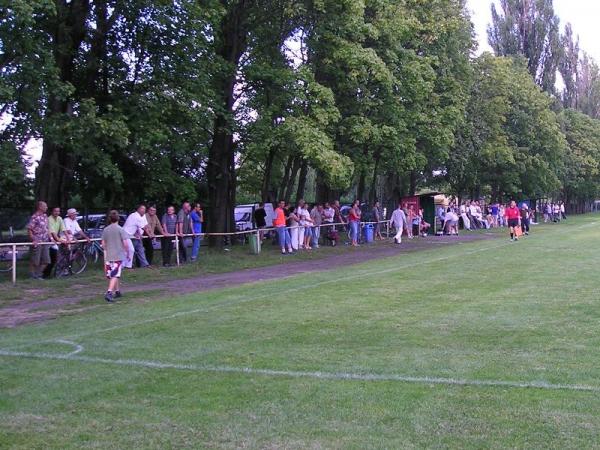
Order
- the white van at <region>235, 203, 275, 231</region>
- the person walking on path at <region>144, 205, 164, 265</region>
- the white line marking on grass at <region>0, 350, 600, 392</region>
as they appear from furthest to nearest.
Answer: the white van at <region>235, 203, 275, 231</region>
the person walking on path at <region>144, 205, 164, 265</region>
the white line marking on grass at <region>0, 350, 600, 392</region>

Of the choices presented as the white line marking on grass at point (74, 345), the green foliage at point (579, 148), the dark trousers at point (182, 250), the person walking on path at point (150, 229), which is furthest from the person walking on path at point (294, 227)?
the green foliage at point (579, 148)

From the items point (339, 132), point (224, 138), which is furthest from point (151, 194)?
point (339, 132)

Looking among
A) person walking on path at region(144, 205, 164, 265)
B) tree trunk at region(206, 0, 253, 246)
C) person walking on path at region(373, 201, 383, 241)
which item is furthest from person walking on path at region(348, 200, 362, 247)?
person walking on path at region(144, 205, 164, 265)

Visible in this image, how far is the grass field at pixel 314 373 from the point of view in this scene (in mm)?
5117

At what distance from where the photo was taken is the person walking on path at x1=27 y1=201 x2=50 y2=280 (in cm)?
1645

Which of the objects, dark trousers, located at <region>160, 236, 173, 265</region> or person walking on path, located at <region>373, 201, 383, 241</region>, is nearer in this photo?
dark trousers, located at <region>160, 236, 173, 265</region>

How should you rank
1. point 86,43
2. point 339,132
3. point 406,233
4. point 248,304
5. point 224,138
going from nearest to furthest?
point 248,304, point 86,43, point 224,138, point 339,132, point 406,233

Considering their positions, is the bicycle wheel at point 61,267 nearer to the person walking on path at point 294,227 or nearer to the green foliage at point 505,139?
the person walking on path at point 294,227

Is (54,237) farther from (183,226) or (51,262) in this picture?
(183,226)

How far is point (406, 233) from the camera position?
36.8m

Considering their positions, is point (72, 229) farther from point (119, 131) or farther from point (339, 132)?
point (339, 132)

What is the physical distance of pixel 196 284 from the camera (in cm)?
1628

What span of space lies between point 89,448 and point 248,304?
7353 mm

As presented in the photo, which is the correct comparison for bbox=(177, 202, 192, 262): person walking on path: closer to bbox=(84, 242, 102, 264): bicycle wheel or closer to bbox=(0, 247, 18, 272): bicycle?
bbox=(84, 242, 102, 264): bicycle wheel
